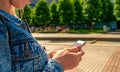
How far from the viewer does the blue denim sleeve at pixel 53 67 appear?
125 centimetres

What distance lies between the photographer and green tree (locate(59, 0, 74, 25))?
144 feet

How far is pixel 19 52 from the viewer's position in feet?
3.92

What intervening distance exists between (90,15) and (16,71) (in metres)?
43.6

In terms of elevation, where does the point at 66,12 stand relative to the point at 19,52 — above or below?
below

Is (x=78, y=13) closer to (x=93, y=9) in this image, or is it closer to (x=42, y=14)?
(x=93, y=9)

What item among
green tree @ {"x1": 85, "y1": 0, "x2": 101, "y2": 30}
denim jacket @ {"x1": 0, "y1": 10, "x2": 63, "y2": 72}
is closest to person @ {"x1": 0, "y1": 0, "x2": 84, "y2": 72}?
denim jacket @ {"x1": 0, "y1": 10, "x2": 63, "y2": 72}

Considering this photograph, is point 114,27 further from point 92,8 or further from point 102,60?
point 102,60

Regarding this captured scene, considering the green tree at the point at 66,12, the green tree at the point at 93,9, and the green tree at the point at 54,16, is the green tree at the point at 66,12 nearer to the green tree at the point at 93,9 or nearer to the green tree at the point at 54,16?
the green tree at the point at 54,16

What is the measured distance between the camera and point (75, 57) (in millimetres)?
1339

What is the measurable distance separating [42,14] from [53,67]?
45632 millimetres

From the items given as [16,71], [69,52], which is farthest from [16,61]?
[69,52]

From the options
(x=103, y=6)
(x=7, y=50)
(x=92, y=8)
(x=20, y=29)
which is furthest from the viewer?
A: (x=103, y=6)

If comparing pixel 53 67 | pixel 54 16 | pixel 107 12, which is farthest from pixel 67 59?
pixel 107 12

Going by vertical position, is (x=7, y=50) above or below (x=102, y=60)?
above
